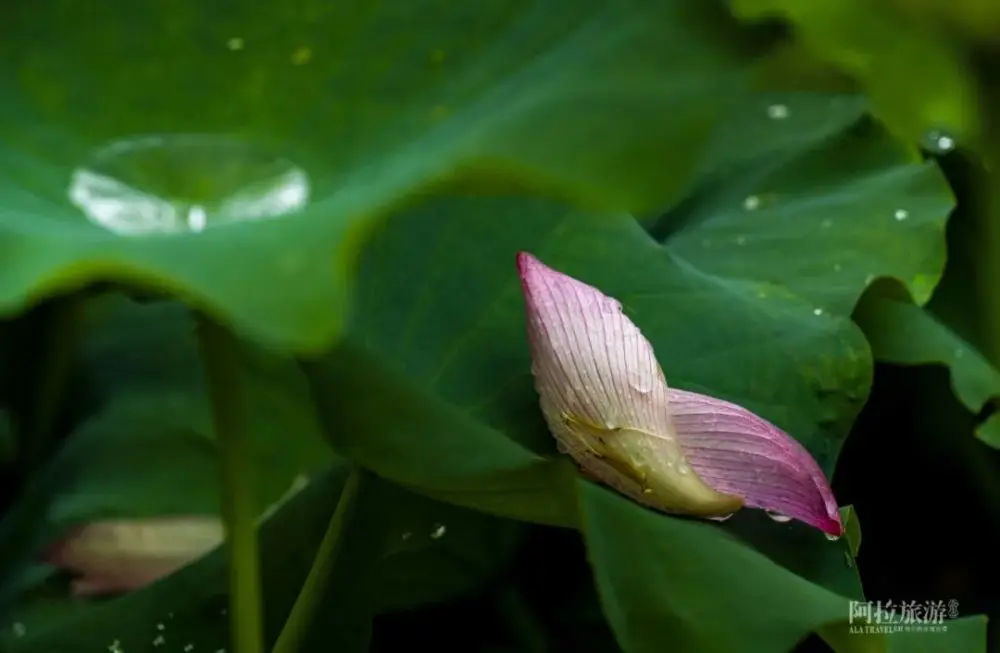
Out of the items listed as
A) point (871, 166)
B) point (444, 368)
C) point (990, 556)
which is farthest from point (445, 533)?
point (990, 556)

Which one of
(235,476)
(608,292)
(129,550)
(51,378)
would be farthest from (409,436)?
(51,378)

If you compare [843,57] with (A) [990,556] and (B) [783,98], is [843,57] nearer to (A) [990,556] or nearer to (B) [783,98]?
(B) [783,98]

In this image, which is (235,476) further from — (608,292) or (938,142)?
(938,142)

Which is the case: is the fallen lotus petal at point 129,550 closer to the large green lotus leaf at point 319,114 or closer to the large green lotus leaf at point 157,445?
the large green lotus leaf at point 157,445

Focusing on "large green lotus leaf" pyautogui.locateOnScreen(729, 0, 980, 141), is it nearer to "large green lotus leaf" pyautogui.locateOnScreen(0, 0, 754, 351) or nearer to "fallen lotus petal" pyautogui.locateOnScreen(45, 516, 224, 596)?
"large green lotus leaf" pyautogui.locateOnScreen(0, 0, 754, 351)

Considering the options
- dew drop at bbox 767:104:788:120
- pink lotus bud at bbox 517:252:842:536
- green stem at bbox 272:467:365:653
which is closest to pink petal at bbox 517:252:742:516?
pink lotus bud at bbox 517:252:842:536

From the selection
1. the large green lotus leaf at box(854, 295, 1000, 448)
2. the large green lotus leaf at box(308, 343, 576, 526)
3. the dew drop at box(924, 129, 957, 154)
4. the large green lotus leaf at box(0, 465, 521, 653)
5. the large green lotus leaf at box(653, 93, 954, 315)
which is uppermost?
the dew drop at box(924, 129, 957, 154)
